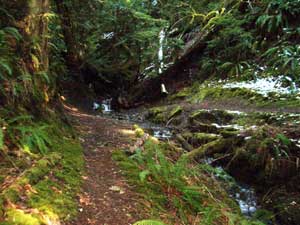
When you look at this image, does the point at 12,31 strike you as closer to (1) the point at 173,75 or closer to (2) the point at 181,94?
(2) the point at 181,94

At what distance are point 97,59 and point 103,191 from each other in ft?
35.5

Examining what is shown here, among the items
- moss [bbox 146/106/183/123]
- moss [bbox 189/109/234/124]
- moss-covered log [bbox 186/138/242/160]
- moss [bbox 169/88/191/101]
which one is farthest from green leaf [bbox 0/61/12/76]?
moss [bbox 169/88/191/101]

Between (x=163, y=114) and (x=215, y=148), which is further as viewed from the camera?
(x=163, y=114)

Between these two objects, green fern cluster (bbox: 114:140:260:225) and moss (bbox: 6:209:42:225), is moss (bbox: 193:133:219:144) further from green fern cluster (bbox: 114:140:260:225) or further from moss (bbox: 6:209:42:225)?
moss (bbox: 6:209:42:225)

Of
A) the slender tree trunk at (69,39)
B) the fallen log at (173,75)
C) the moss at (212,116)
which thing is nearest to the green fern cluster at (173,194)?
the moss at (212,116)

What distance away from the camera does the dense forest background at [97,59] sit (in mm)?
4422

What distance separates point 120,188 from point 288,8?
1021cm

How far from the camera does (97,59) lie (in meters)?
14.7

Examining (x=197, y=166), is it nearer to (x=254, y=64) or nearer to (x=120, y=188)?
(x=120, y=188)

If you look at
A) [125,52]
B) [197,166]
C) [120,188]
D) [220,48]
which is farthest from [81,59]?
[120,188]

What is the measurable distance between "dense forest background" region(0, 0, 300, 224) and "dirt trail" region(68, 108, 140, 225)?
0.19m

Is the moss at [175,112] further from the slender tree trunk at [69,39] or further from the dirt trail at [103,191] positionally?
the slender tree trunk at [69,39]

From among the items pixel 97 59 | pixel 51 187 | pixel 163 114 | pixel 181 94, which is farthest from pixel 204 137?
pixel 97 59

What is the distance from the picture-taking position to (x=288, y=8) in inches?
475
